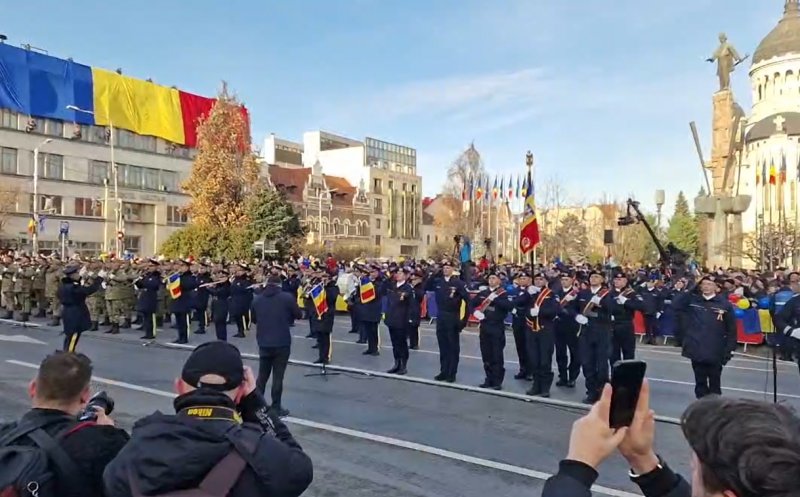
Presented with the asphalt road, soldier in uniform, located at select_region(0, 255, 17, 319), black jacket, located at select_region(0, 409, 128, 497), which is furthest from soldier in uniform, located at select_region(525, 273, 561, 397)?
soldier in uniform, located at select_region(0, 255, 17, 319)

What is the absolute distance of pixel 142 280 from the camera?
1803cm

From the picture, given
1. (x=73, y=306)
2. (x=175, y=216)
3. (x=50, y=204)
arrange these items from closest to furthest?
1. (x=73, y=306)
2. (x=50, y=204)
3. (x=175, y=216)

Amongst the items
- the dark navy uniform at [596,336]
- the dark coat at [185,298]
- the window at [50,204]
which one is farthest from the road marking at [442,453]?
the window at [50,204]

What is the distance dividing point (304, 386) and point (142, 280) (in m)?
8.27

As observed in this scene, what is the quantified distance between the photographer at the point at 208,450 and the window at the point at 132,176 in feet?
209

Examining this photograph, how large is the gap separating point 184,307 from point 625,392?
16.3m

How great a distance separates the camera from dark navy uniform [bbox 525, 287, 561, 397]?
11.2 meters

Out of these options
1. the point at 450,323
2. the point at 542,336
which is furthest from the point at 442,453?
the point at 450,323

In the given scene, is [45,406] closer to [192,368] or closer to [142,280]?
[192,368]

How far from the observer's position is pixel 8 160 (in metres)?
53.6

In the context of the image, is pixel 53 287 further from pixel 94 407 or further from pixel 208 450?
pixel 208 450

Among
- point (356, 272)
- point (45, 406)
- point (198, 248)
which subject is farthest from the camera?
point (198, 248)


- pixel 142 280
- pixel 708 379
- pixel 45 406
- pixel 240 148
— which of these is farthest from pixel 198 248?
pixel 45 406

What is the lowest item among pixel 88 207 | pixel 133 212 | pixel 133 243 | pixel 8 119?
pixel 133 243
